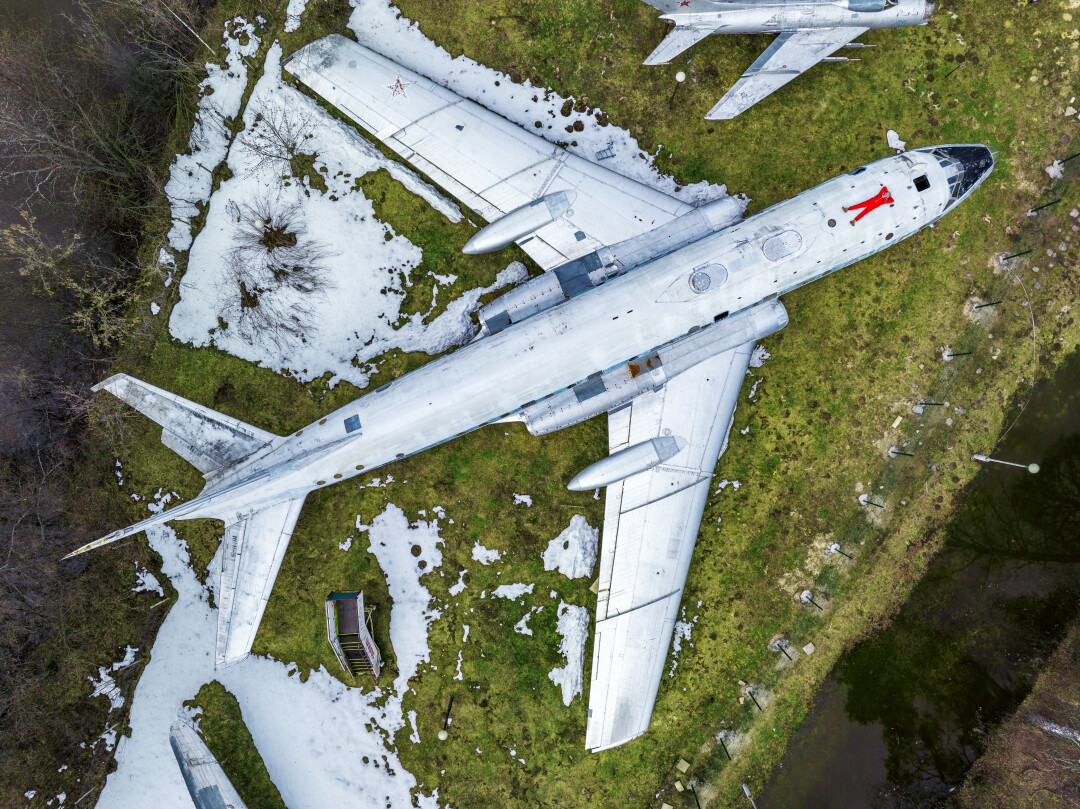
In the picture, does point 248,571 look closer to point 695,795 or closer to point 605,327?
point 605,327

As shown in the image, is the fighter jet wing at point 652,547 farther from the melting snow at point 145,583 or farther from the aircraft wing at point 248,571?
the melting snow at point 145,583

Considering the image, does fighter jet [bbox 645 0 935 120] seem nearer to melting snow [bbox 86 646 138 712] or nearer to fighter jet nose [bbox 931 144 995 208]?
fighter jet nose [bbox 931 144 995 208]

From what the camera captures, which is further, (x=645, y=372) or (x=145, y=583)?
(x=145, y=583)

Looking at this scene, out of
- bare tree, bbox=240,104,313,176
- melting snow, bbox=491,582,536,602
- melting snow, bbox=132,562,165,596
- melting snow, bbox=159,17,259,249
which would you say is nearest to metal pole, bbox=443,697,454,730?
melting snow, bbox=491,582,536,602

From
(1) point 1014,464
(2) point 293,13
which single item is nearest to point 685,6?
(2) point 293,13

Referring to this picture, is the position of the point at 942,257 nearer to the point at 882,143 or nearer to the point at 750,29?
the point at 882,143

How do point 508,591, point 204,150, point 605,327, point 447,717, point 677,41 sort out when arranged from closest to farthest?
point 605,327, point 677,41, point 447,717, point 508,591, point 204,150
